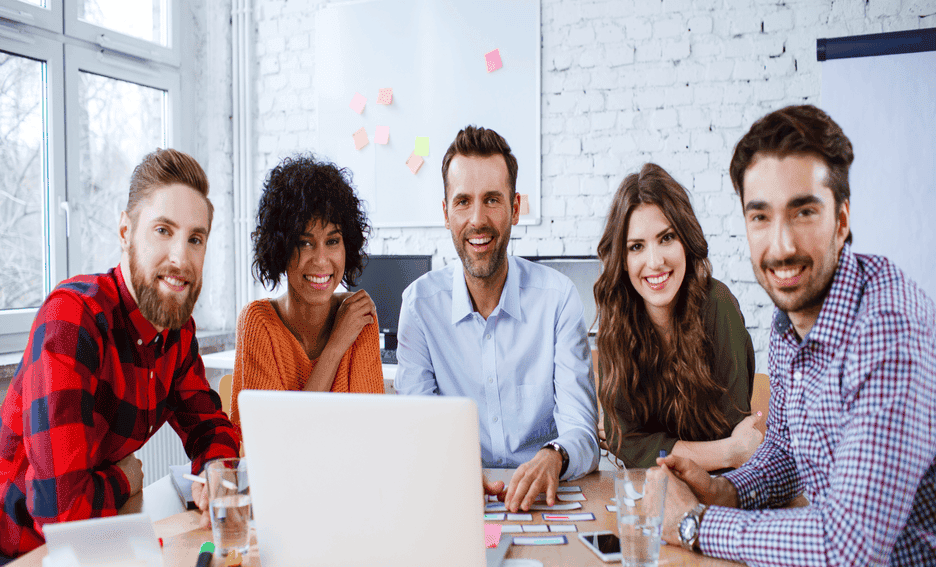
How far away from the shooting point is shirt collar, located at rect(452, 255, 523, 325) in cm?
167

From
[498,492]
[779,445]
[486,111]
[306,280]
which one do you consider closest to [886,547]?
[779,445]

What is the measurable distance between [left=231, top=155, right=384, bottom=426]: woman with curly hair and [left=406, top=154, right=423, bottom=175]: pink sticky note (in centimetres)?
129

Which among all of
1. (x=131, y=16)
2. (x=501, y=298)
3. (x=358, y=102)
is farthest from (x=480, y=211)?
(x=131, y=16)

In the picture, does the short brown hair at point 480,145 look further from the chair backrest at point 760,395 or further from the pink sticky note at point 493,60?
the pink sticky note at point 493,60

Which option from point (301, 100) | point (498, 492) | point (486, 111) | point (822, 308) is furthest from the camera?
point (301, 100)

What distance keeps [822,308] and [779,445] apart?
0.34 metres

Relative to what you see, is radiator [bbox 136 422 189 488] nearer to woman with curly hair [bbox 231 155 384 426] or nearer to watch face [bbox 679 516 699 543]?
woman with curly hair [bbox 231 155 384 426]

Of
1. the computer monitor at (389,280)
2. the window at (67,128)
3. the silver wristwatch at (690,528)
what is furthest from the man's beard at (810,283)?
the window at (67,128)

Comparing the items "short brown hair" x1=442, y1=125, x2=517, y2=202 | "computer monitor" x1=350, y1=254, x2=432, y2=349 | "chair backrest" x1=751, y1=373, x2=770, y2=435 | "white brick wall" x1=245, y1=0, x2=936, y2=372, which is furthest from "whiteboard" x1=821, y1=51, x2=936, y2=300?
"computer monitor" x1=350, y1=254, x2=432, y2=349

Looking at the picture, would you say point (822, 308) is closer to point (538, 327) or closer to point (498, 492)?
point (498, 492)

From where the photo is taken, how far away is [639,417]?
159cm

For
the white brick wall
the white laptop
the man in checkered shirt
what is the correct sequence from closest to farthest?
the white laptop
the man in checkered shirt
the white brick wall

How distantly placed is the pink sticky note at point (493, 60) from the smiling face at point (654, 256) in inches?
62.4

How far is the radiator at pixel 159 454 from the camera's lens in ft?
8.86
